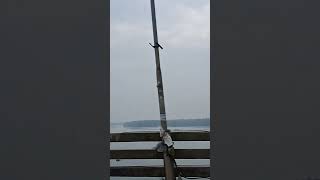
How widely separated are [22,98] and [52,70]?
9.6 inches

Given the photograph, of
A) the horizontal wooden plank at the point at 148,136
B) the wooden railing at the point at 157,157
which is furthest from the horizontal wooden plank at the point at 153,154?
the horizontal wooden plank at the point at 148,136

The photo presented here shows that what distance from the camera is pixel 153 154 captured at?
3.86 m

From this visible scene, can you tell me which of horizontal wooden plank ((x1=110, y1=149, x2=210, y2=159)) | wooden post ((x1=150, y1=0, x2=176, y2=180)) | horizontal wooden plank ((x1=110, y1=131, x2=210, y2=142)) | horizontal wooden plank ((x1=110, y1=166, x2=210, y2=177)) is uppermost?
wooden post ((x1=150, y1=0, x2=176, y2=180))

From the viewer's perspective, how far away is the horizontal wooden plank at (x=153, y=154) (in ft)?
12.3

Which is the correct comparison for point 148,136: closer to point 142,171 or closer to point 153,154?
point 153,154

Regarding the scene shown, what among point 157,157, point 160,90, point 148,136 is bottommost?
point 157,157

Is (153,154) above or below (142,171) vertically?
above

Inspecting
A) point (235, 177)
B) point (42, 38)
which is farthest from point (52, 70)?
point (235, 177)

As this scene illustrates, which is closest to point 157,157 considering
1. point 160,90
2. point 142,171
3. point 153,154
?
point 153,154

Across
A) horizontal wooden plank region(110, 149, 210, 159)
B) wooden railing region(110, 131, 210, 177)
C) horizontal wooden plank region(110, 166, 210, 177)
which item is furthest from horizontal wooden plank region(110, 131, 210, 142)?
horizontal wooden plank region(110, 166, 210, 177)

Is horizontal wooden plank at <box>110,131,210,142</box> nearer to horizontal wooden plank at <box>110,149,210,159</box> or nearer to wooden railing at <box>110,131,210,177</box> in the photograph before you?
wooden railing at <box>110,131,210,177</box>

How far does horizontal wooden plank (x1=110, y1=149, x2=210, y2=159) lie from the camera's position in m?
3.76

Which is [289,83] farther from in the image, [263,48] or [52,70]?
[52,70]

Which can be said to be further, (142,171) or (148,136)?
(148,136)
